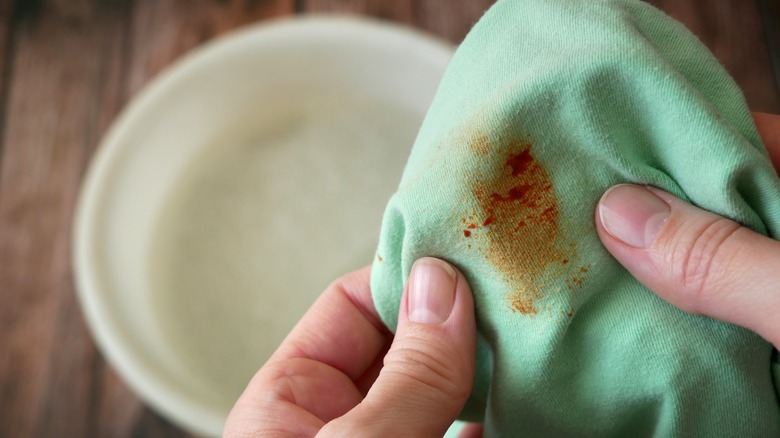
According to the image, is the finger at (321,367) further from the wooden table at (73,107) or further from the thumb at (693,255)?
the wooden table at (73,107)

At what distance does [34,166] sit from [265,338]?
17.7 inches

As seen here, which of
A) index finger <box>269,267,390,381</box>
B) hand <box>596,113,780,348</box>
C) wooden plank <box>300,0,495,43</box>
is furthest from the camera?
wooden plank <box>300,0,495,43</box>

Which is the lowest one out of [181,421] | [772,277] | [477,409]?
[181,421]

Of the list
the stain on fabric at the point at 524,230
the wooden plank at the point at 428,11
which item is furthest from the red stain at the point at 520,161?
the wooden plank at the point at 428,11

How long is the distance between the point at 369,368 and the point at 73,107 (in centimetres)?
71

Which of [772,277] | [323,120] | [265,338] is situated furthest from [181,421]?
[772,277]

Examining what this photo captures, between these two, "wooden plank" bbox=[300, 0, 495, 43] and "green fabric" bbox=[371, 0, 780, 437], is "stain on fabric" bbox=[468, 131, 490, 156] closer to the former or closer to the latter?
"green fabric" bbox=[371, 0, 780, 437]

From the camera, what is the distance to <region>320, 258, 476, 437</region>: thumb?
0.32m

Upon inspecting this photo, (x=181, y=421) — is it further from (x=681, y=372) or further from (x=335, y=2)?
(x=335, y=2)

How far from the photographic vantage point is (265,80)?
850mm

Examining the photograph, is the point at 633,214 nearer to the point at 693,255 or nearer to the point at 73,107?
the point at 693,255

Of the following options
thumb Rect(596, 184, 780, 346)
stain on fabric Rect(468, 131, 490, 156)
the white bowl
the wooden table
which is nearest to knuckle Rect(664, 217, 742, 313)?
thumb Rect(596, 184, 780, 346)

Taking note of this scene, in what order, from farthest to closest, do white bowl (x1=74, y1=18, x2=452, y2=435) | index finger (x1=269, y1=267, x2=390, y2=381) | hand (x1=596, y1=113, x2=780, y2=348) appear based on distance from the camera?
1. white bowl (x1=74, y1=18, x2=452, y2=435)
2. index finger (x1=269, y1=267, x2=390, y2=381)
3. hand (x1=596, y1=113, x2=780, y2=348)

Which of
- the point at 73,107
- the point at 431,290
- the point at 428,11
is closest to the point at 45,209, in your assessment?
the point at 73,107
